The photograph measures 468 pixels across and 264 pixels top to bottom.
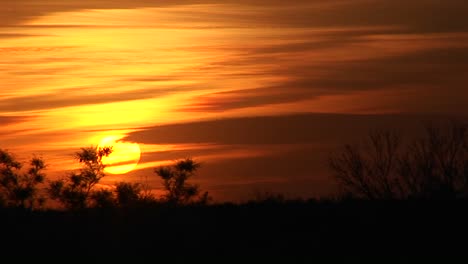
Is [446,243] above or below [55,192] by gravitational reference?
below

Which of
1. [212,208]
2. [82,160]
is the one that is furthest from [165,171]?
[212,208]

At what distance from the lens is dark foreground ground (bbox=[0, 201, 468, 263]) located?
19562mm

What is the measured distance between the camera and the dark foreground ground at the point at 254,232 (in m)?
19.6

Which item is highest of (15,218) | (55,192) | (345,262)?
(55,192)

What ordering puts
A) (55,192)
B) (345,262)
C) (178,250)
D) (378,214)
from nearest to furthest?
(345,262) → (178,250) → (378,214) → (55,192)

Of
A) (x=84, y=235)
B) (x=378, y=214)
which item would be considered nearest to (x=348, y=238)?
(x=378, y=214)

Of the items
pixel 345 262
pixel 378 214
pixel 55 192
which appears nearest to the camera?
pixel 345 262

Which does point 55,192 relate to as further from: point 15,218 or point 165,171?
point 15,218

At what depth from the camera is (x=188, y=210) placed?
23.5 meters

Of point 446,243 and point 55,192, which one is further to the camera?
point 55,192

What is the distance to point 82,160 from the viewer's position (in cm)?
3366

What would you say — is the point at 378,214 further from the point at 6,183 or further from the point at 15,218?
the point at 6,183

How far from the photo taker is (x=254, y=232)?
2111 centimetres

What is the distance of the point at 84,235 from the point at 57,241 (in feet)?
1.99
